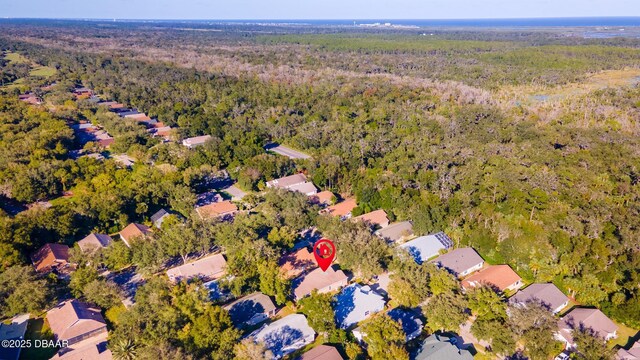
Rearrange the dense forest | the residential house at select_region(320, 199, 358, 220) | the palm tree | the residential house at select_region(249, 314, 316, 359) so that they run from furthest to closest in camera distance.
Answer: the residential house at select_region(320, 199, 358, 220), the dense forest, the residential house at select_region(249, 314, 316, 359), the palm tree

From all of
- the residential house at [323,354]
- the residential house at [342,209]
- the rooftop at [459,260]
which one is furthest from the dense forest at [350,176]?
the residential house at [323,354]

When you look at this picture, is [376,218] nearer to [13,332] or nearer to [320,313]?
[320,313]

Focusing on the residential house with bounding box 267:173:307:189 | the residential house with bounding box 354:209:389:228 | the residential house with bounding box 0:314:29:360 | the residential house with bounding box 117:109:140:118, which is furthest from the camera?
the residential house with bounding box 117:109:140:118

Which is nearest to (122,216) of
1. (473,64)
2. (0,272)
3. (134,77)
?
(0,272)

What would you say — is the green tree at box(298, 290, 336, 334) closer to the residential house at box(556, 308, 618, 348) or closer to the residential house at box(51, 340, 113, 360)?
the residential house at box(51, 340, 113, 360)

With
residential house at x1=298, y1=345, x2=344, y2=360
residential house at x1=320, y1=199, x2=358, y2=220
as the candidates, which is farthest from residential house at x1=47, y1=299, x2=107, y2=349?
residential house at x1=320, y1=199, x2=358, y2=220

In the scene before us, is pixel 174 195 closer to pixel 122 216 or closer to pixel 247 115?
pixel 122 216

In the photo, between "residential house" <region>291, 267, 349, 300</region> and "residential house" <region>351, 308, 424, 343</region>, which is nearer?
"residential house" <region>351, 308, 424, 343</region>
